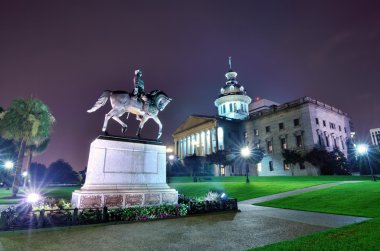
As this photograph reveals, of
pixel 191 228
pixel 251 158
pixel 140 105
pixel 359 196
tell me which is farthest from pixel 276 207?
pixel 251 158

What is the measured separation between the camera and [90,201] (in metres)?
10.5

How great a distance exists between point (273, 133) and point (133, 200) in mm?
60958

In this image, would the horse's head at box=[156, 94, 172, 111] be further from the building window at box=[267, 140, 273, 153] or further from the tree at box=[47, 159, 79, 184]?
the building window at box=[267, 140, 273, 153]

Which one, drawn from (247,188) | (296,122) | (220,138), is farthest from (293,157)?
(247,188)

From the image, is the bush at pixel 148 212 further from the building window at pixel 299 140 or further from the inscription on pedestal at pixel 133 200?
the building window at pixel 299 140

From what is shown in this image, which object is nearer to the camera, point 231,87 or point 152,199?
point 152,199

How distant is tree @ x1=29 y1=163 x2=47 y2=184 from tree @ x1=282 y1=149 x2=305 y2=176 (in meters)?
67.1

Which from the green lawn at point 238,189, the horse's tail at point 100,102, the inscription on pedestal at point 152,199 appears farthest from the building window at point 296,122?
the horse's tail at point 100,102

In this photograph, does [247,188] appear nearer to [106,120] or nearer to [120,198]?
[120,198]

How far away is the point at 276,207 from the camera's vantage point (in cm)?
1594

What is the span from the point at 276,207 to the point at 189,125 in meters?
74.0

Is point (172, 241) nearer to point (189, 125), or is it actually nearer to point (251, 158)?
point (251, 158)

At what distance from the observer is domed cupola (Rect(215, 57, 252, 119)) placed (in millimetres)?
93075

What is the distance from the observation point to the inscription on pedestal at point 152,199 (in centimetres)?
1203
